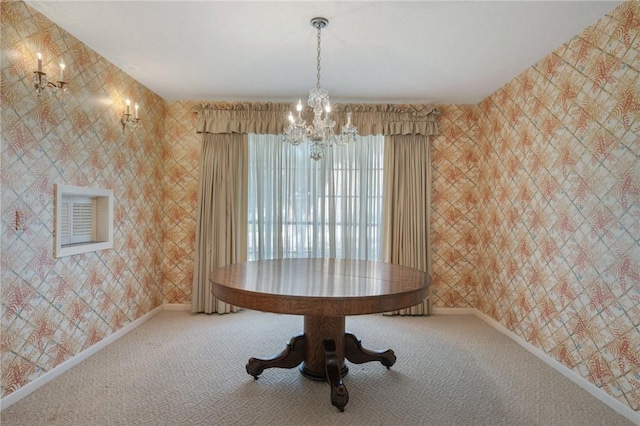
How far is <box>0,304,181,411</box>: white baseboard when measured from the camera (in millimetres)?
1928

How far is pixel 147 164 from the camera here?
3.39 m

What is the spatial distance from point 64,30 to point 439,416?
3524 millimetres

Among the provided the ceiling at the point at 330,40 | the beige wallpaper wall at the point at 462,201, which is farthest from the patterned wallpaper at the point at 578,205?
the ceiling at the point at 330,40

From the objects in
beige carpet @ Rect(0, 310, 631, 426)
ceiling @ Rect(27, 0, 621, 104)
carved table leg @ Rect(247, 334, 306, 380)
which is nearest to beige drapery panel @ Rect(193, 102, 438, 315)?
ceiling @ Rect(27, 0, 621, 104)

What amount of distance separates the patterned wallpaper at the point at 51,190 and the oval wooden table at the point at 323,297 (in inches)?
45.8

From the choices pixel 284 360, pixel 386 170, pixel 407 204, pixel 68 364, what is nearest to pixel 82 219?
pixel 68 364

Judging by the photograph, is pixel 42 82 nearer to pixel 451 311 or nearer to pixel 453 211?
pixel 453 211

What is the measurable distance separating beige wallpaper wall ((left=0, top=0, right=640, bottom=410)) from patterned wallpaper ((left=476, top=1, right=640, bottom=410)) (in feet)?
0.03

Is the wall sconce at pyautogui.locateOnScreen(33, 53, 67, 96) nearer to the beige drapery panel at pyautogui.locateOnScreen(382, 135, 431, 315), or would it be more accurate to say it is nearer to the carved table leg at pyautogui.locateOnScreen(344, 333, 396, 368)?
the carved table leg at pyautogui.locateOnScreen(344, 333, 396, 368)

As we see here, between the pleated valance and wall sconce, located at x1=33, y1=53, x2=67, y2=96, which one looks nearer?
wall sconce, located at x1=33, y1=53, x2=67, y2=96

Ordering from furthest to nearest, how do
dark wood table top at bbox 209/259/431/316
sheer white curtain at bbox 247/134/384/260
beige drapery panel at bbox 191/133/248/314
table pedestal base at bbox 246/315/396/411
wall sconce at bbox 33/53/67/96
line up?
sheer white curtain at bbox 247/134/384/260
beige drapery panel at bbox 191/133/248/314
table pedestal base at bbox 246/315/396/411
wall sconce at bbox 33/53/67/96
dark wood table top at bbox 209/259/431/316

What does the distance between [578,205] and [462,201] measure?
4.86ft

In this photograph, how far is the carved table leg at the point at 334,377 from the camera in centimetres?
190

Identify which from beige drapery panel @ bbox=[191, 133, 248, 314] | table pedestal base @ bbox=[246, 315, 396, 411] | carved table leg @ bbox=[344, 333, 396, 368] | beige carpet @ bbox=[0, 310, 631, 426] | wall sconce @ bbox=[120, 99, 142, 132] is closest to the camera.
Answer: beige carpet @ bbox=[0, 310, 631, 426]
